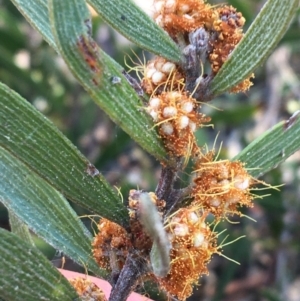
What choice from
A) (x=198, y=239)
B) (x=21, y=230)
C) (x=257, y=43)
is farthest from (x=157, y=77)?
(x=21, y=230)

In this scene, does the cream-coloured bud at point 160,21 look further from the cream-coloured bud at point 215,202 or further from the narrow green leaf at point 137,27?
the cream-coloured bud at point 215,202

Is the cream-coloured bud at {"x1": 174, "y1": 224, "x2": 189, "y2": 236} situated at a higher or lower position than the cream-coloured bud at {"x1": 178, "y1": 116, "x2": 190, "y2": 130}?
lower

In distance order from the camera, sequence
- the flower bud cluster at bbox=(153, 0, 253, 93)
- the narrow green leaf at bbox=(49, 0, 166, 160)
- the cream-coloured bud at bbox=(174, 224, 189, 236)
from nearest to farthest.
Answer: the narrow green leaf at bbox=(49, 0, 166, 160) → the cream-coloured bud at bbox=(174, 224, 189, 236) → the flower bud cluster at bbox=(153, 0, 253, 93)

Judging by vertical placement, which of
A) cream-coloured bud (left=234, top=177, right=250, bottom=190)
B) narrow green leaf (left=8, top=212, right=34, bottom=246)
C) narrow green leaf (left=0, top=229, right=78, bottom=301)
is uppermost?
cream-coloured bud (left=234, top=177, right=250, bottom=190)

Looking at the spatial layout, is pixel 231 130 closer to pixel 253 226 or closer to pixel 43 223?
pixel 253 226

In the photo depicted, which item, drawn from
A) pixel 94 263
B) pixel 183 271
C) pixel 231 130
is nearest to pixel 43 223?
pixel 94 263

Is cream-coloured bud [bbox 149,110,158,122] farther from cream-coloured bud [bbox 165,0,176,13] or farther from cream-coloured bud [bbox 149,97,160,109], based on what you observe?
cream-coloured bud [bbox 165,0,176,13]

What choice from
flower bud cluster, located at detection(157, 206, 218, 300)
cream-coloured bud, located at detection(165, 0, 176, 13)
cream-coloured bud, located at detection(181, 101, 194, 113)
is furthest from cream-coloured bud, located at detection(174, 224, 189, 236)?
cream-coloured bud, located at detection(165, 0, 176, 13)

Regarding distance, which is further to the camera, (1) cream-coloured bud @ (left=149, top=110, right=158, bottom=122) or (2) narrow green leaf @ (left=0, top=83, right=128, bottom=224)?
(1) cream-coloured bud @ (left=149, top=110, right=158, bottom=122)
